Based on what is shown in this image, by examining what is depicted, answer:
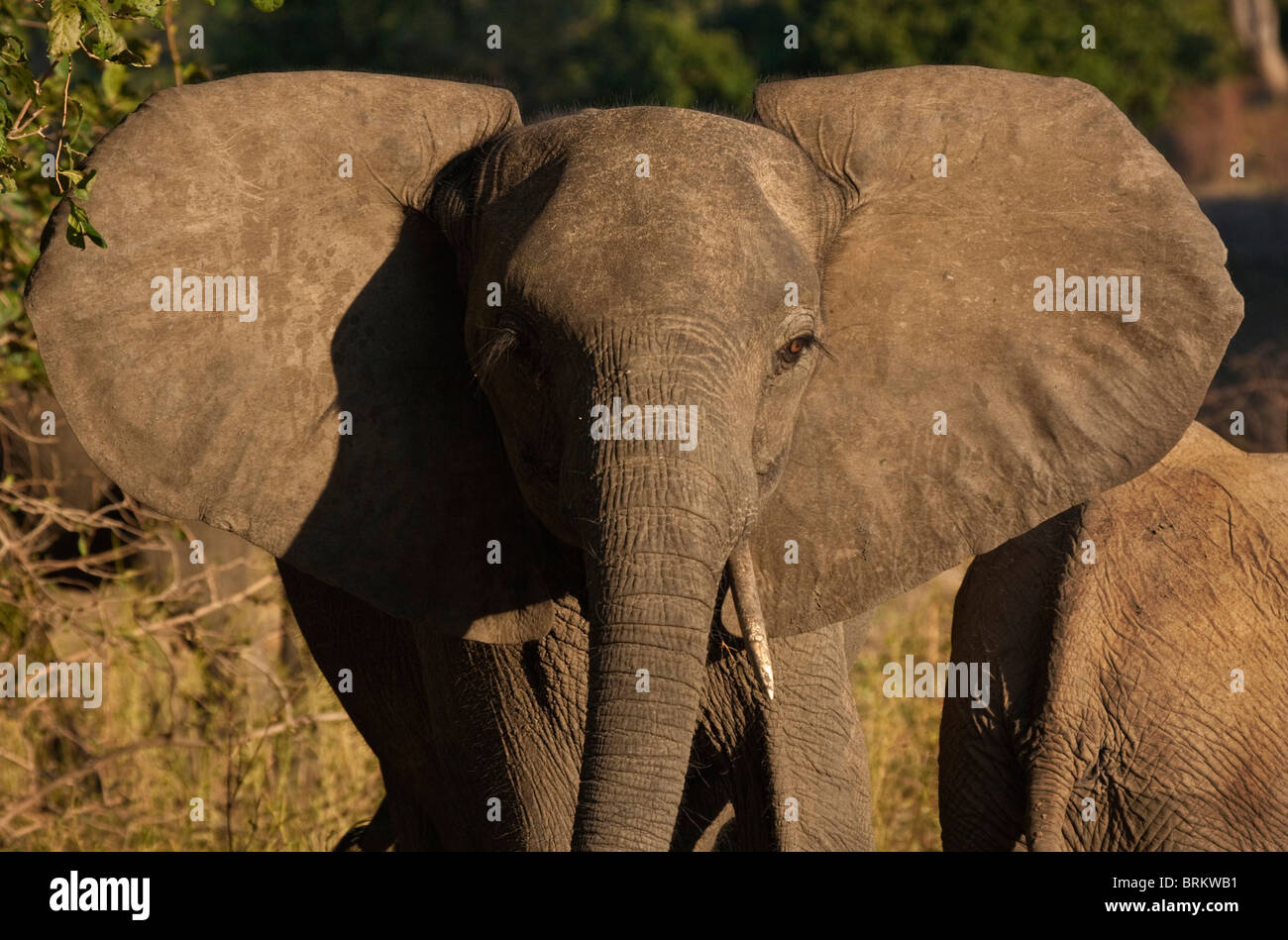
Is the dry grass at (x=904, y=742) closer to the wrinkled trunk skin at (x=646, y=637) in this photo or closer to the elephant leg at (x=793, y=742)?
the elephant leg at (x=793, y=742)

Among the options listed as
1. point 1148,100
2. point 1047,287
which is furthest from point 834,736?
point 1148,100

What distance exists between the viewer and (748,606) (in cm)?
306

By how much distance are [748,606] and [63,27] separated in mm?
A: 1503

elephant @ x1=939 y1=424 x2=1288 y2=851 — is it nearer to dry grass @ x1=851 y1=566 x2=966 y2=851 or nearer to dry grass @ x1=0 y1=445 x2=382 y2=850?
dry grass @ x1=851 y1=566 x2=966 y2=851

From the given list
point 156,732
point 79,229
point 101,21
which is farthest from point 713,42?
point 79,229

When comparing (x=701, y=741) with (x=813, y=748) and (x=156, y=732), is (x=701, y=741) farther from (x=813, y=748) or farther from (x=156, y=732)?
(x=156, y=732)

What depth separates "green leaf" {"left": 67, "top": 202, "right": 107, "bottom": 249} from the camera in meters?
3.00

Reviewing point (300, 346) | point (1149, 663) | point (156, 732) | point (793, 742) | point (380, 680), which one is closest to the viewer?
point (300, 346)

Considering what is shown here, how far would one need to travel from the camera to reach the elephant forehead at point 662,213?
2.86 metres

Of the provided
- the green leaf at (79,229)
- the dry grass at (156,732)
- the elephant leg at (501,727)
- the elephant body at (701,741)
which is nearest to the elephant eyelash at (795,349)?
the elephant body at (701,741)

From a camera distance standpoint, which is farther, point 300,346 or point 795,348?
point 300,346

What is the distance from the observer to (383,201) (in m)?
3.35

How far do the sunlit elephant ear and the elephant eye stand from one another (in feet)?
0.62

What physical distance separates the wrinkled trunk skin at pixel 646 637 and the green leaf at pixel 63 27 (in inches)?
46.8
